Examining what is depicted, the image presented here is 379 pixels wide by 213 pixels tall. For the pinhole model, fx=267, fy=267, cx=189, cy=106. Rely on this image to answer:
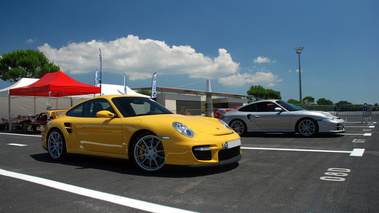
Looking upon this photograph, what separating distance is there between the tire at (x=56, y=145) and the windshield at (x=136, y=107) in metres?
1.40

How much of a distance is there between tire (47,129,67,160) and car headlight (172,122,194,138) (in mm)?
2514

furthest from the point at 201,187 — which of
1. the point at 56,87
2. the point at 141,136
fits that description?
the point at 56,87

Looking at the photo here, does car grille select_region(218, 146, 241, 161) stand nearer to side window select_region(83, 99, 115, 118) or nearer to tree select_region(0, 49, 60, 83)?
side window select_region(83, 99, 115, 118)

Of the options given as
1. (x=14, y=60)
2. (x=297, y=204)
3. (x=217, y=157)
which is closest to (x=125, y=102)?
(x=217, y=157)

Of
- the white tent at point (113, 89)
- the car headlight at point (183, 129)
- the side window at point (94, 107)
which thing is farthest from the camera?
the white tent at point (113, 89)

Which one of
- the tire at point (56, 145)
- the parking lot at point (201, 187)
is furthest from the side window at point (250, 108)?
the tire at point (56, 145)

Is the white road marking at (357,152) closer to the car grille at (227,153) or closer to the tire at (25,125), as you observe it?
the car grille at (227,153)

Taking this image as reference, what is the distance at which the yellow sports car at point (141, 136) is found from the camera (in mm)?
3686

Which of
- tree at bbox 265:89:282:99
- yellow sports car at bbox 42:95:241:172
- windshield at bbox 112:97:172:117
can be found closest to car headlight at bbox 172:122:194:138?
yellow sports car at bbox 42:95:241:172

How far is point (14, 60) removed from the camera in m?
38.3

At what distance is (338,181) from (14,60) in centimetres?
4480

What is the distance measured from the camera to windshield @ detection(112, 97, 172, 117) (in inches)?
176

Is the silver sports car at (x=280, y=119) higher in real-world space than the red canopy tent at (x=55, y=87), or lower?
lower

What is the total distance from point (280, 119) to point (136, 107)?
18.5 ft
